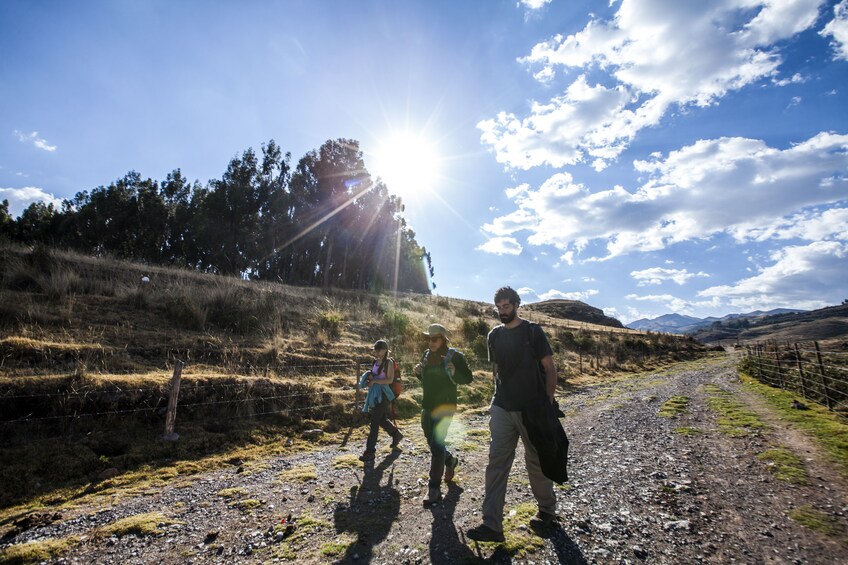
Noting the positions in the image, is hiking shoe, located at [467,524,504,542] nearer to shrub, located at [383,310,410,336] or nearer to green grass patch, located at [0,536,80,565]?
green grass patch, located at [0,536,80,565]

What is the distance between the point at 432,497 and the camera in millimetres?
5082

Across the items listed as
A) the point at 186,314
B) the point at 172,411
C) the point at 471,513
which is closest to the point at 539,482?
the point at 471,513

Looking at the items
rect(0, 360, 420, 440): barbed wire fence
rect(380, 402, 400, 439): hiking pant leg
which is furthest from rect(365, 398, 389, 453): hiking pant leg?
rect(0, 360, 420, 440): barbed wire fence

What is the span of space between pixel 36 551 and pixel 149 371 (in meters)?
6.08

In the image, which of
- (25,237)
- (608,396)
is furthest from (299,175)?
(608,396)

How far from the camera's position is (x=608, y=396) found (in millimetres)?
16031

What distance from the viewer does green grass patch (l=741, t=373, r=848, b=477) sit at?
22.0ft

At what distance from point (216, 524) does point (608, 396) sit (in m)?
15.5

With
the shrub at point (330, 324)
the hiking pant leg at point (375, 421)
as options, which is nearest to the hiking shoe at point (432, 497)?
the hiking pant leg at point (375, 421)

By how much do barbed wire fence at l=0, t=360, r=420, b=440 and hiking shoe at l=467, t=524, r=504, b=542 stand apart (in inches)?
269

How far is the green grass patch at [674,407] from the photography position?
36.9 ft

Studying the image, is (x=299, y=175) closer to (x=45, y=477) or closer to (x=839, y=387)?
(x=45, y=477)

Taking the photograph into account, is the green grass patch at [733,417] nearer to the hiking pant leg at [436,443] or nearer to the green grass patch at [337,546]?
the hiking pant leg at [436,443]

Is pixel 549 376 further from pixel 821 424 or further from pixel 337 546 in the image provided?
pixel 821 424
